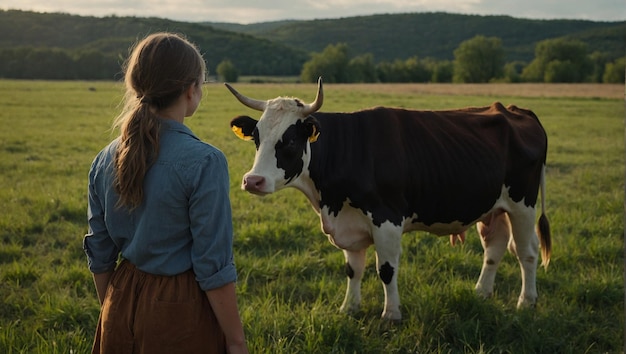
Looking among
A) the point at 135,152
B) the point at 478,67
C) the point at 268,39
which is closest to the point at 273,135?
the point at 135,152

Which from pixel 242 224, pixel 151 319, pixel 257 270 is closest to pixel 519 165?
pixel 257 270

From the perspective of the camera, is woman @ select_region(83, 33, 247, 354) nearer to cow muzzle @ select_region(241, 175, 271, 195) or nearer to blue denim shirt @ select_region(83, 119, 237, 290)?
blue denim shirt @ select_region(83, 119, 237, 290)

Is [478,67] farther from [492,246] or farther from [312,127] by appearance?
[312,127]

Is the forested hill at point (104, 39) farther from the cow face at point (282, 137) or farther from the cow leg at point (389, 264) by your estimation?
the cow leg at point (389, 264)

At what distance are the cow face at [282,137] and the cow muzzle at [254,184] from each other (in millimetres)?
103

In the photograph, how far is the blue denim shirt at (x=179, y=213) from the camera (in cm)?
211

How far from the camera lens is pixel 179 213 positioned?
218 centimetres

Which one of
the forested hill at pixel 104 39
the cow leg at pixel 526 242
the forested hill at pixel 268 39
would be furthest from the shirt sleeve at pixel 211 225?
the forested hill at pixel 104 39

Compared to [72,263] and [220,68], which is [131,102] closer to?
[72,263]

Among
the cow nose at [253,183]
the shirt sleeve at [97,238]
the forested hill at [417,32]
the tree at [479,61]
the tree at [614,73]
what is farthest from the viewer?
the forested hill at [417,32]

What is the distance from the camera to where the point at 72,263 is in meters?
5.89

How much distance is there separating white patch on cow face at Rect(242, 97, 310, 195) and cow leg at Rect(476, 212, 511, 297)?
82.9 inches

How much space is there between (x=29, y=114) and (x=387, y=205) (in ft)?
73.4

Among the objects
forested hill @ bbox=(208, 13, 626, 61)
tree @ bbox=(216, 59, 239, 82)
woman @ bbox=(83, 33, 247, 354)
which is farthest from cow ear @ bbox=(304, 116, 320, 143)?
forested hill @ bbox=(208, 13, 626, 61)
